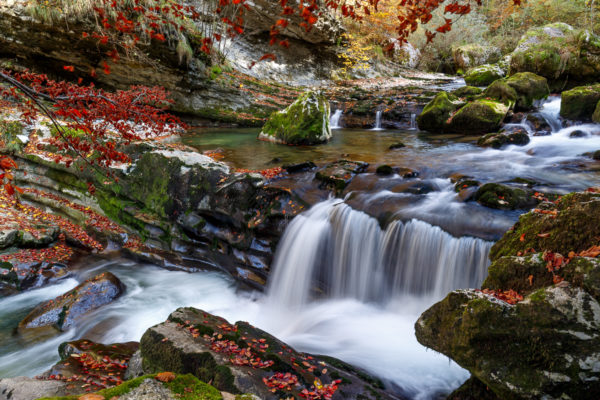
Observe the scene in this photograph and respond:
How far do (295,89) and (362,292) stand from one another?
13983 millimetres

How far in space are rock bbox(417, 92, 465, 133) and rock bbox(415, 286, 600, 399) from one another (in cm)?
997

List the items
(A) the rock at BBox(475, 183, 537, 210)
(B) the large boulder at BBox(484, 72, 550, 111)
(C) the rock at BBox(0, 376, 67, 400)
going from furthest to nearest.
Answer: (B) the large boulder at BBox(484, 72, 550, 111), (A) the rock at BBox(475, 183, 537, 210), (C) the rock at BBox(0, 376, 67, 400)

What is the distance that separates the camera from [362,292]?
5324mm

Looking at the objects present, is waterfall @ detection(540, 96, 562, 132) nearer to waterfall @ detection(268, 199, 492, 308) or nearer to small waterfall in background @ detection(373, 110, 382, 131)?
small waterfall in background @ detection(373, 110, 382, 131)

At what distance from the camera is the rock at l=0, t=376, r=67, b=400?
2.43 metres

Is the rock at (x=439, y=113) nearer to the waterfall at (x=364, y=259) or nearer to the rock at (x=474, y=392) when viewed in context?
the waterfall at (x=364, y=259)

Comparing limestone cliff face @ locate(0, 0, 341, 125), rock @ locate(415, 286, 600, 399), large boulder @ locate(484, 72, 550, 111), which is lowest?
rock @ locate(415, 286, 600, 399)

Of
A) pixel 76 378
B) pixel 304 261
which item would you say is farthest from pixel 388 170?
pixel 76 378

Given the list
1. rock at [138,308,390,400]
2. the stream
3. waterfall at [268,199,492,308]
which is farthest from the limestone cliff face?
rock at [138,308,390,400]

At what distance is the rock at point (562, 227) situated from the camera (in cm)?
228

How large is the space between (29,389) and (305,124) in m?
9.25

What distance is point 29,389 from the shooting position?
252 centimetres

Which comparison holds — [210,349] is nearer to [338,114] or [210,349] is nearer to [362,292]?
[362,292]

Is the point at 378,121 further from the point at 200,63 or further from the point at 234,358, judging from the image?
the point at 234,358
